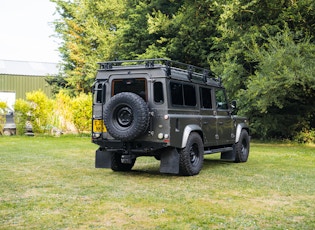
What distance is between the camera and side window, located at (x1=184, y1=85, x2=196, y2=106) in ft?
33.5

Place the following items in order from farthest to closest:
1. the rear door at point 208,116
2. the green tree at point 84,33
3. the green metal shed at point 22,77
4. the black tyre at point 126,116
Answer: the green metal shed at point 22,77, the green tree at point 84,33, the rear door at point 208,116, the black tyre at point 126,116

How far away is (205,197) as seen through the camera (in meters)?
7.43

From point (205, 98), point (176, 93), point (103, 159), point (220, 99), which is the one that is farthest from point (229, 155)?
point (103, 159)

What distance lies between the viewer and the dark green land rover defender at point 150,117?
931 cm

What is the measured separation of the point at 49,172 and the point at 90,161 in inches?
96.6

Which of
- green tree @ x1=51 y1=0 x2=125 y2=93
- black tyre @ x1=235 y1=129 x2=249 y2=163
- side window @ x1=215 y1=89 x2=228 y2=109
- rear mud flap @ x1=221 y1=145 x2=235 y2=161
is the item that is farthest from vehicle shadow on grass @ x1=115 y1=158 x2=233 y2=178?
green tree @ x1=51 y1=0 x2=125 y2=93

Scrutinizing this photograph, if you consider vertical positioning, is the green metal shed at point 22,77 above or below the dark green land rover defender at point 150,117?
above

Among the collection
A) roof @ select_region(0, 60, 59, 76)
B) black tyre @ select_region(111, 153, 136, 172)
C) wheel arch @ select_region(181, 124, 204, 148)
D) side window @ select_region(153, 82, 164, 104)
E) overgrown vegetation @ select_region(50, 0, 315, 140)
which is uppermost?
roof @ select_region(0, 60, 59, 76)

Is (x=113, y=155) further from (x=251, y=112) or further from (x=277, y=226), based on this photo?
(x=251, y=112)

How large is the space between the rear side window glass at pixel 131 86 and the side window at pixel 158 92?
0.71 ft

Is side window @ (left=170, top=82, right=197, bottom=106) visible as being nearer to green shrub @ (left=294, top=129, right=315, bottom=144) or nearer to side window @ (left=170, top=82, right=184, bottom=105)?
side window @ (left=170, top=82, right=184, bottom=105)

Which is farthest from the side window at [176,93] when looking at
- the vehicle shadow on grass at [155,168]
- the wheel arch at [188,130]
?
the vehicle shadow on grass at [155,168]

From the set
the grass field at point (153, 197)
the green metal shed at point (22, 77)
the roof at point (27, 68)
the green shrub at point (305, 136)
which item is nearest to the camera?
the grass field at point (153, 197)

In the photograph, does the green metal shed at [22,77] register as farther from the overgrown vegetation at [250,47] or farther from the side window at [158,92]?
the side window at [158,92]
